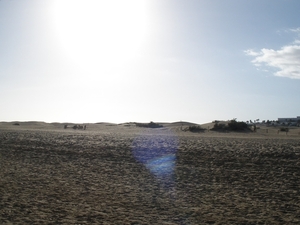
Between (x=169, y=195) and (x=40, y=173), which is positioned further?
(x=40, y=173)

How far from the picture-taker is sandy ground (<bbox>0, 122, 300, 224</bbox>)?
8.59m

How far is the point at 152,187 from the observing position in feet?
40.1

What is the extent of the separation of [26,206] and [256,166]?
11.1m

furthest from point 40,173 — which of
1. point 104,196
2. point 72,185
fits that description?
point 104,196

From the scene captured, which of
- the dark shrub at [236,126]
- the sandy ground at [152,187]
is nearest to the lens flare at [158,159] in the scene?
the sandy ground at [152,187]

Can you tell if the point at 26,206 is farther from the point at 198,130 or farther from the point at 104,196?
the point at 198,130

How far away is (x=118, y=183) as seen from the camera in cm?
1284

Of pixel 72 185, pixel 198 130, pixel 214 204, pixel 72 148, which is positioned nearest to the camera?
pixel 214 204

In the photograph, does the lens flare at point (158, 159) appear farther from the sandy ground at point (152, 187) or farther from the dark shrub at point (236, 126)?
the dark shrub at point (236, 126)

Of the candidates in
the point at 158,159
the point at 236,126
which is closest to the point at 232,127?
the point at 236,126

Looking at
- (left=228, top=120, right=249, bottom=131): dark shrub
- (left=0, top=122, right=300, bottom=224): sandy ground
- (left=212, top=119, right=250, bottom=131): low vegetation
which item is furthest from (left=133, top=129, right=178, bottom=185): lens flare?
(left=228, top=120, right=249, bottom=131): dark shrub

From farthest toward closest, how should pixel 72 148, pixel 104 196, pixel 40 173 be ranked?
1. pixel 72 148
2. pixel 40 173
3. pixel 104 196

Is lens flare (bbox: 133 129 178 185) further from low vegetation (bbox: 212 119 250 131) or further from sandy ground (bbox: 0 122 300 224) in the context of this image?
low vegetation (bbox: 212 119 250 131)

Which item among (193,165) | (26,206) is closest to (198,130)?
(193,165)
